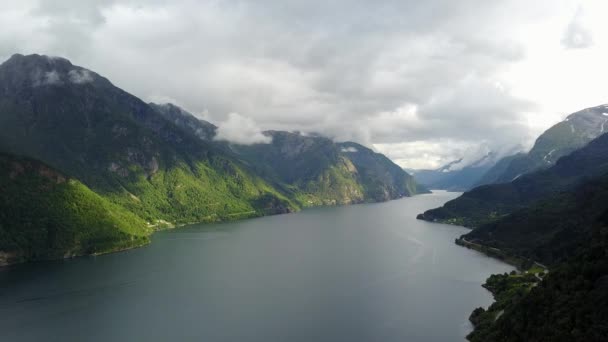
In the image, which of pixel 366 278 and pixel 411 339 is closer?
pixel 411 339

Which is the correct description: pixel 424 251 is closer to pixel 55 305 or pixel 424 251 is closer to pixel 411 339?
pixel 411 339

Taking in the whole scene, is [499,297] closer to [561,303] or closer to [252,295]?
[561,303]

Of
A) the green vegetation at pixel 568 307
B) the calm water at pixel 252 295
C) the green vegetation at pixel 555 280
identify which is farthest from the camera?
the calm water at pixel 252 295

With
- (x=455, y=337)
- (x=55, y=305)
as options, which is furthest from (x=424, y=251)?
(x=55, y=305)

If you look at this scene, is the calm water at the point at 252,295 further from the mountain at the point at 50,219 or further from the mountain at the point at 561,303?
the mountain at the point at 50,219

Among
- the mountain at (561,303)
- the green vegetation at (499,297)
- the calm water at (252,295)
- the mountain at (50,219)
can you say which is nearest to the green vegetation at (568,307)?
A: the mountain at (561,303)
